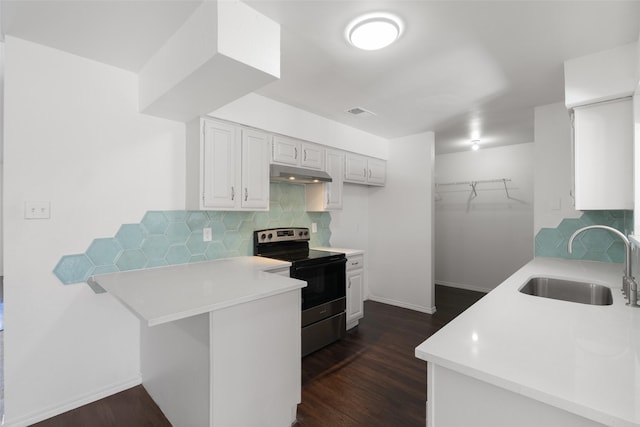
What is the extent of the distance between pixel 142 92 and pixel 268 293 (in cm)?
175

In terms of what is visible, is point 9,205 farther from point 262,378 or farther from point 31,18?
point 262,378

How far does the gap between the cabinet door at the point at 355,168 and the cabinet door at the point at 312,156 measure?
440mm

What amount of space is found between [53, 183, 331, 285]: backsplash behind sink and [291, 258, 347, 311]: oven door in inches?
24.5

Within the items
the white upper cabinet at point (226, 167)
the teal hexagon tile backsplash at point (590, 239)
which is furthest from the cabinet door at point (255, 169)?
the teal hexagon tile backsplash at point (590, 239)

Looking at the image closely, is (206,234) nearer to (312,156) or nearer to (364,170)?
(312,156)

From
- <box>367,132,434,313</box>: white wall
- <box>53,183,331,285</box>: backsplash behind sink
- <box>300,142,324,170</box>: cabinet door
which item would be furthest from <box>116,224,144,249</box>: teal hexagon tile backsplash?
<box>367,132,434,313</box>: white wall

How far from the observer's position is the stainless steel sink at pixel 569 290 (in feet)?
6.01

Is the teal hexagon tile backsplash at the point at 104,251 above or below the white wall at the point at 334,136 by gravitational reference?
below

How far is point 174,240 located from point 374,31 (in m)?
2.07

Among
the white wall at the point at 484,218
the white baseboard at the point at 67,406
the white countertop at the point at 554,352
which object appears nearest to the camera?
the white countertop at the point at 554,352

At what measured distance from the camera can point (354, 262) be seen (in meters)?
3.40

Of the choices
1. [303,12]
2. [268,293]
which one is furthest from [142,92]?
[268,293]

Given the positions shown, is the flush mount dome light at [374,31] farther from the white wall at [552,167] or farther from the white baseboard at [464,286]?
the white baseboard at [464,286]

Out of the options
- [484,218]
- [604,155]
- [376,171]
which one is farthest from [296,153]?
[484,218]
